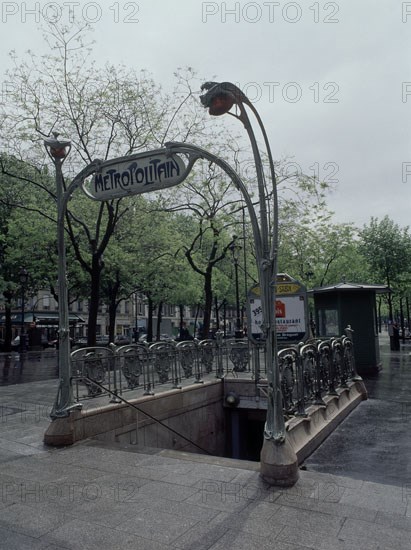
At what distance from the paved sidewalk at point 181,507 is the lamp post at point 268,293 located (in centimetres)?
22

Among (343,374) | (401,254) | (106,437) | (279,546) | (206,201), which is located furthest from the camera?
(401,254)

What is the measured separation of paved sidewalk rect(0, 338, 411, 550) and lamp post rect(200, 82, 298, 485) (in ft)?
0.73

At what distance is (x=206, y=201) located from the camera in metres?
21.8

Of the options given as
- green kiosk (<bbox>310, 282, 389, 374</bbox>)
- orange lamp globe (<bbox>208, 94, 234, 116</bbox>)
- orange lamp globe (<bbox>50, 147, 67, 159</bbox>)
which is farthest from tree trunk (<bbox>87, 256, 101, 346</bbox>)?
orange lamp globe (<bbox>208, 94, 234, 116</bbox>)

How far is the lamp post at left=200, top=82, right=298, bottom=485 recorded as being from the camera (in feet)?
17.6

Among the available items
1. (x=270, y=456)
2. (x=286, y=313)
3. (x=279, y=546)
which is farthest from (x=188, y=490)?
(x=286, y=313)

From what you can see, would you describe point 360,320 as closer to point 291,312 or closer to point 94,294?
point 291,312

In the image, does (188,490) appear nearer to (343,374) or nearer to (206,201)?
(343,374)

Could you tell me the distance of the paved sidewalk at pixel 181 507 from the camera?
4.03 meters

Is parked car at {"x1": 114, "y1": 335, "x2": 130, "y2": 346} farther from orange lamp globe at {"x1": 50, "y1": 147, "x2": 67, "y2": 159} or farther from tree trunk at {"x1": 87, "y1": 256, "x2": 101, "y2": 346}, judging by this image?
orange lamp globe at {"x1": 50, "y1": 147, "x2": 67, "y2": 159}

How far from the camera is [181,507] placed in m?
4.74

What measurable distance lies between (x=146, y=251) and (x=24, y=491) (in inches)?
777

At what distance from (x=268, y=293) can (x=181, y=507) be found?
8.64 ft

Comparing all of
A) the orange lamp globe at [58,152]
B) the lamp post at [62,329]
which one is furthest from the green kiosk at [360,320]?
the orange lamp globe at [58,152]
